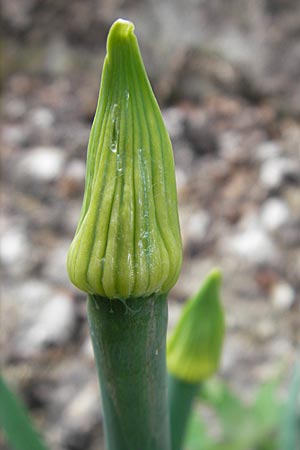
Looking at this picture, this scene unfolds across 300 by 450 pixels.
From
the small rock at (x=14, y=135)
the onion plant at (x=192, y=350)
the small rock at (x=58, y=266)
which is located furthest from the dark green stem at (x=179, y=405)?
the small rock at (x=14, y=135)

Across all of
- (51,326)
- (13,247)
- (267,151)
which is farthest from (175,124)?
(51,326)

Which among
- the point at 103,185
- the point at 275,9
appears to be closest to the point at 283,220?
the point at 275,9

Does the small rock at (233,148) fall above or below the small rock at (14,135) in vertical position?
below

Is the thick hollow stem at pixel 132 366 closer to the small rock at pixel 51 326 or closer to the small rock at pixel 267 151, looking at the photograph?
the small rock at pixel 51 326

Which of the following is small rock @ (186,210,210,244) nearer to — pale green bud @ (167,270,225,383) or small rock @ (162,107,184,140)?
small rock @ (162,107,184,140)

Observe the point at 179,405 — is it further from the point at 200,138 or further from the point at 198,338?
the point at 200,138

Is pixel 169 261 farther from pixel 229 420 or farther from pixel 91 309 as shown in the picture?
pixel 229 420
